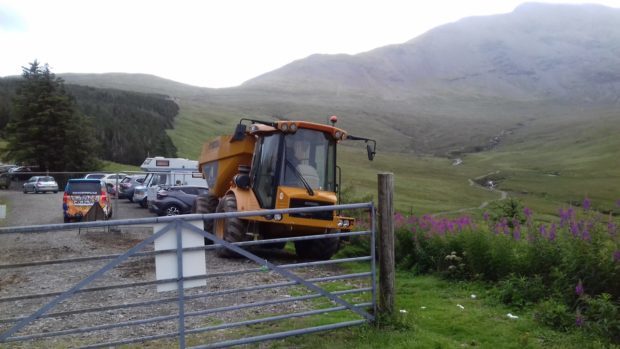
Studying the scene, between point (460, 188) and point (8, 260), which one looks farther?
point (460, 188)

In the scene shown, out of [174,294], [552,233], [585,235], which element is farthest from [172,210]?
[585,235]

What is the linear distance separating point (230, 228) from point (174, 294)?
11.0 feet

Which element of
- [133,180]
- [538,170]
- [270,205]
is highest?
[270,205]

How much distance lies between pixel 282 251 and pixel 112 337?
8.34 metres

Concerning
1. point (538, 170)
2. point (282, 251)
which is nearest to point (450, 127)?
point (538, 170)

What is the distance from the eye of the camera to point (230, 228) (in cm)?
1328

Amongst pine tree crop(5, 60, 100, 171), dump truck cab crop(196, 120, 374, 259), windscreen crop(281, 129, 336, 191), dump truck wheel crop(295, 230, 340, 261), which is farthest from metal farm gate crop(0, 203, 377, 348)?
pine tree crop(5, 60, 100, 171)

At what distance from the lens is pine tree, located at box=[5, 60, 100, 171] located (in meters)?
55.7

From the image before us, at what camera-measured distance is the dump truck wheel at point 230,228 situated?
43.4 feet

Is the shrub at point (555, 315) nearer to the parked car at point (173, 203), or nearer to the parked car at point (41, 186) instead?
the parked car at point (173, 203)

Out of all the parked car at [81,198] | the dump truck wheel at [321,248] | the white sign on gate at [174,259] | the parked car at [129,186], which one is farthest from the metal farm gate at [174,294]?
the parked car at [129,186]

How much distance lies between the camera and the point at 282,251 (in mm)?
15242

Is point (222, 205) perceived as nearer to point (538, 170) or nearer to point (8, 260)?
point (8, 260)

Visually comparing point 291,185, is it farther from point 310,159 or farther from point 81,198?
point 81,198
